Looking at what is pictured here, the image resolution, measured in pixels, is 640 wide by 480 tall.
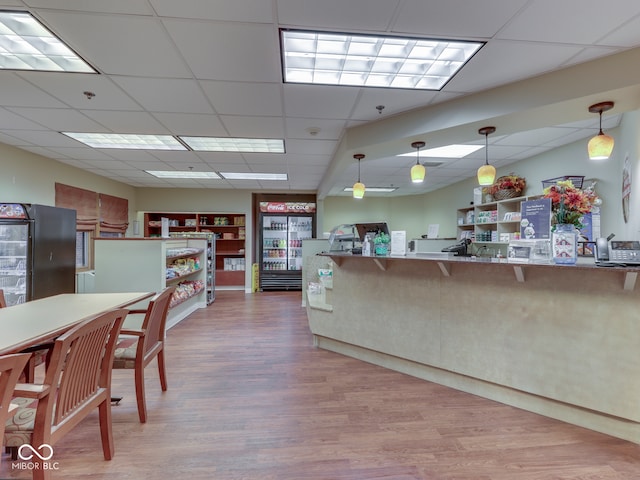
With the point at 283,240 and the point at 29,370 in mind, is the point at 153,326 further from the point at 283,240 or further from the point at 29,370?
the point at 283,240

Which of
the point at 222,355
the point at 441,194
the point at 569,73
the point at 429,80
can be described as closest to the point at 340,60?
the point at 429,80

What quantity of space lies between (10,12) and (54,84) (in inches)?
37.0

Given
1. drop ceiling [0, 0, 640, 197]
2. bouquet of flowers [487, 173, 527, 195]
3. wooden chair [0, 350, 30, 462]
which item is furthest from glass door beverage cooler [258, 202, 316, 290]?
wooden chair [0, 350, 30, 462]

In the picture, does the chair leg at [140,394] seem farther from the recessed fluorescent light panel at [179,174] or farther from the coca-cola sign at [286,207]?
the coca-cola sign at [286,207]

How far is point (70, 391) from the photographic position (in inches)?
60.2

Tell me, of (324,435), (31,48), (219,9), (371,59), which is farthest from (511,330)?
(31,48)

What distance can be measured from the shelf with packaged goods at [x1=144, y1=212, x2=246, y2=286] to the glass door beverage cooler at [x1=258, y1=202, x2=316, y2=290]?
24.5 inches

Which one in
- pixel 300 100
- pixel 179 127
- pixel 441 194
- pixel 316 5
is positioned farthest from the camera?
pixel 441 194

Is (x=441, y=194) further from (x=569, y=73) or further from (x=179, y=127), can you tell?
(x=179, y=127)

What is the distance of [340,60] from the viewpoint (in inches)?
97.1

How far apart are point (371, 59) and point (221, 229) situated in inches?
270

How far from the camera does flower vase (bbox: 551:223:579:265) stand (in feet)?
6.87

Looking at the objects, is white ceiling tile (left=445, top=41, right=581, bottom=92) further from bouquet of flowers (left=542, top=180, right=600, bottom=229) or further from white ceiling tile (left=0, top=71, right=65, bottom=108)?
white ceiling tile (left=0, top=71, right=65, bottom=108)

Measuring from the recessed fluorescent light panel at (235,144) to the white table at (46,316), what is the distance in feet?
8.00
